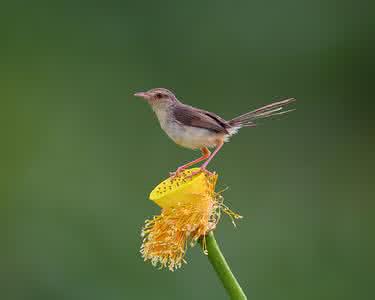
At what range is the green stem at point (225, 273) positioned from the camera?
2182 mm

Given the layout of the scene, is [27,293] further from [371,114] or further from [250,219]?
[371,114]

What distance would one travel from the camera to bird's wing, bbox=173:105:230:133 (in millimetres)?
2973

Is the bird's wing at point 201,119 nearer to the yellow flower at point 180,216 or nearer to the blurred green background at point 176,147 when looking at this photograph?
the yellow flower at point 180,216

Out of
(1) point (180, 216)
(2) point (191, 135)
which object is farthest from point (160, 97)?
(1) point (180, 216)

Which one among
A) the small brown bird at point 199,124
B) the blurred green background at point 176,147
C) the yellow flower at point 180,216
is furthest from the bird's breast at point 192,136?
the blurred green background at point 176,147

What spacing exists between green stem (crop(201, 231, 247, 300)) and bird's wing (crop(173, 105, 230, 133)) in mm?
674

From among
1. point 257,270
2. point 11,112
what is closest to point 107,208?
point 257,270

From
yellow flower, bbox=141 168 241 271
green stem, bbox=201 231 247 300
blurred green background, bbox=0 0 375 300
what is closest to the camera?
green stem, bbox=201 231 247 300

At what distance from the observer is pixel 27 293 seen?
5305mm

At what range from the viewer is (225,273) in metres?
2.23

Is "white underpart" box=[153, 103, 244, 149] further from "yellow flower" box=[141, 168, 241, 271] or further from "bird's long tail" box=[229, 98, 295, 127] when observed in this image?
"yellow flower" box=[141, 168, 241, 271]

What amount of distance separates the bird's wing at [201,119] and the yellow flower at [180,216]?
1.44 feet

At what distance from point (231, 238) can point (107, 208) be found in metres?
0.80

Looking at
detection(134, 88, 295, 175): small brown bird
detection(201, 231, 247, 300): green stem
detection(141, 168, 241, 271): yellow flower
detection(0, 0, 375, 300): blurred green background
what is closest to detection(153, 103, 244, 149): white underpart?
detection(134, 88, 295, 175): small brown bird
